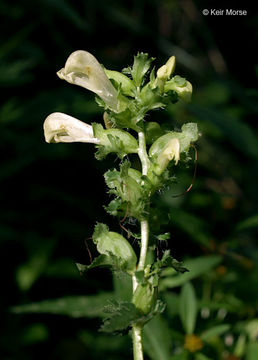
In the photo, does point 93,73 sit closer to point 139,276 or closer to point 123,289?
point 139,276

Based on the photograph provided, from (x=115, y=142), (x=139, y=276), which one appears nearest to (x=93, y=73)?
(x=115, y=142)

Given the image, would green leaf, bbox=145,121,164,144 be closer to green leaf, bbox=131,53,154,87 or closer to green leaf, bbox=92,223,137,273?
green leaf, bbox=131,53,154,87

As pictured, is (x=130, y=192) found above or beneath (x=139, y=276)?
above

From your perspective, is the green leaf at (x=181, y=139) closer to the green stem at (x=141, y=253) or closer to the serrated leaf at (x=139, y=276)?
the green stem at (x=141, y=253)

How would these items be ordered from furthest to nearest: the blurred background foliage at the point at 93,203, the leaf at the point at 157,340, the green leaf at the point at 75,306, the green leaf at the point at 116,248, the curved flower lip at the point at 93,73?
the blurred background foliage at the point at 93,203 → the green leaf at the point at 75,306 → the leaf at the point at 157,340 → the curved flower lip at the point at 93,73 → the green leaf at the point at 116,248

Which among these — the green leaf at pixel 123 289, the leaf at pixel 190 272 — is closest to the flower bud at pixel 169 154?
the green leaf at pixel 123 289
